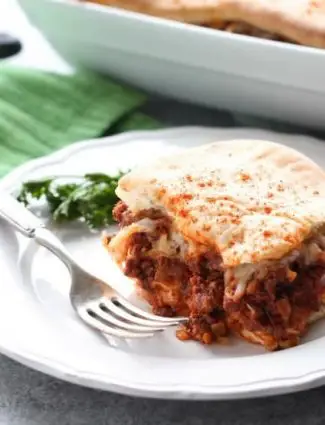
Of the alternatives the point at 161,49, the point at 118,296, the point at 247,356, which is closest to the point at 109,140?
the point at 161,49

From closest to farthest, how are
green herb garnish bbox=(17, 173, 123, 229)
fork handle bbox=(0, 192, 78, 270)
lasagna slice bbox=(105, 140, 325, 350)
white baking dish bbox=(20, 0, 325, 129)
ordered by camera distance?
lasagna slice bbox=(105, 140, 325, 350), fork handle bbox=(0, 192, 78, 270), green herb garnish bbox=(17, 173, 123, 229), white baking dish bbox=(20, 0, 325, 129)

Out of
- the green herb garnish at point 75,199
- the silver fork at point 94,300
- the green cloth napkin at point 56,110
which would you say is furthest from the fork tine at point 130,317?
the green cloth napkin at point 56,110

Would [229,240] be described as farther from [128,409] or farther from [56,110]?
[56,110]

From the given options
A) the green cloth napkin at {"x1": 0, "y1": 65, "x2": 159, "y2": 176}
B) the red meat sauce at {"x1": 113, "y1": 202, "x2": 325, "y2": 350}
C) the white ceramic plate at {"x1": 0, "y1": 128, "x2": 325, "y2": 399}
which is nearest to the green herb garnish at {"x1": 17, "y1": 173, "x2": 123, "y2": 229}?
the white ceramic plate at {"x1": 0, "y1": 128, "x2": 325, "y2": 399}

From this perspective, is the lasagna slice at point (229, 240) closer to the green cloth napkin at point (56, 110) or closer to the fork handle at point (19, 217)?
the fork handle at point (19, 217)

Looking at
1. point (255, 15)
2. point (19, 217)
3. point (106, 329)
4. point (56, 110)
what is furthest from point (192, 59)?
point (106, 329)

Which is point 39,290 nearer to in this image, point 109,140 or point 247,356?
point 247,356

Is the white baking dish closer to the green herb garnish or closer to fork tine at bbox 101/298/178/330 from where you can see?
the green herb garnish
